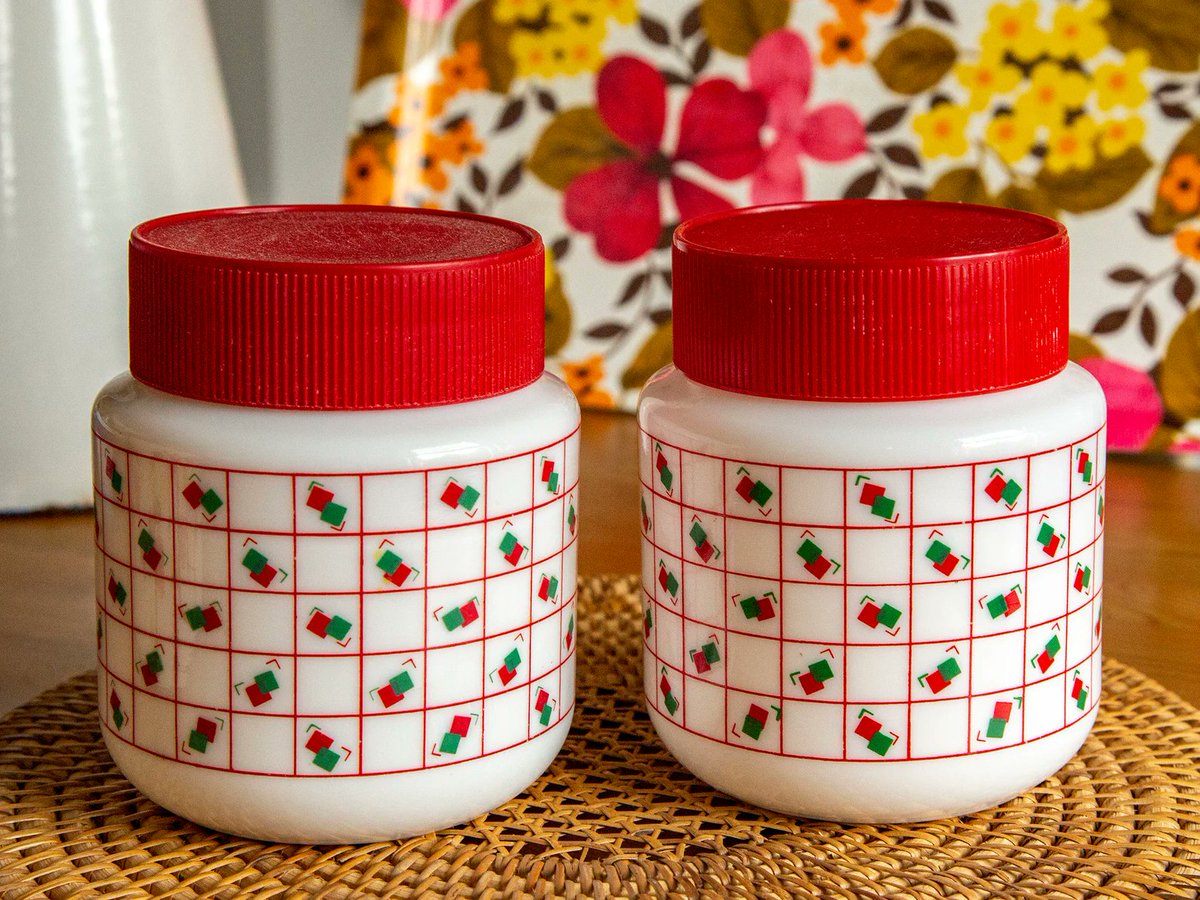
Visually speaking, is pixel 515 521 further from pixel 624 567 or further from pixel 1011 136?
pixel 1011 136

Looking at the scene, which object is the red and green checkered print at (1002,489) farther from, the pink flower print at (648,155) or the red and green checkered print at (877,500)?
the pink flower print at (648,155)

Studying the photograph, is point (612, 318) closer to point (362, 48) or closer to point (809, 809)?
point (362, 48)

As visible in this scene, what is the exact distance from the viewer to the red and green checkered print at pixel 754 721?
0.44m

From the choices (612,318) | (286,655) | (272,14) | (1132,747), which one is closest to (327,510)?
(286,655)

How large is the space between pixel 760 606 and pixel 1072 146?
19.6 inches

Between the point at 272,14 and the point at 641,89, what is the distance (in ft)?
0.90

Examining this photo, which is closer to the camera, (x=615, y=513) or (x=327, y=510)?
(x=327, y=510)

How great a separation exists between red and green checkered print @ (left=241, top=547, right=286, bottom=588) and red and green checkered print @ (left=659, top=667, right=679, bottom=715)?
133 millimetres

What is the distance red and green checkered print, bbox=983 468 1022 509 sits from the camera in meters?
0.42

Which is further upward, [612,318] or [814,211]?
[814,211]

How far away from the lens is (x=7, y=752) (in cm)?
49

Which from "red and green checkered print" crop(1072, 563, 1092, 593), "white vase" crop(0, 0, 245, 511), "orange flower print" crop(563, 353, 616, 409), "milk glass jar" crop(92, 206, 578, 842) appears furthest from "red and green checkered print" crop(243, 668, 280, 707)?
"orange flower print" crop(563, 353, 616, 409)

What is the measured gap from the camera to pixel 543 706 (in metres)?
0.46

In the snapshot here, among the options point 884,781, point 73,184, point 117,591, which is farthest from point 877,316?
point 73,184
